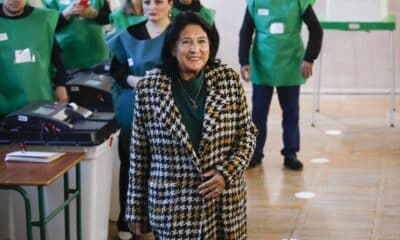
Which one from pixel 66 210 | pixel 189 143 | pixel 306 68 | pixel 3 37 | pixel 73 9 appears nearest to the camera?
pixel 189 143

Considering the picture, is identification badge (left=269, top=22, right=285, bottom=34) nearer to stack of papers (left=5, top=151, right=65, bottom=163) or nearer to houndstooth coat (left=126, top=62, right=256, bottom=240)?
stack of papers (left=5, top=151, right=65, bottom=163)

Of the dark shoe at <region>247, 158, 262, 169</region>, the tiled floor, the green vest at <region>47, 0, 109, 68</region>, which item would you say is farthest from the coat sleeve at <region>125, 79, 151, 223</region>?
the dark shoe at <region>247, 158, 262, 169</region>

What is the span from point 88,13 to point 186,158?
238cm

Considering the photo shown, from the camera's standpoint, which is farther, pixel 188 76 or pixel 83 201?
pixel 83 201

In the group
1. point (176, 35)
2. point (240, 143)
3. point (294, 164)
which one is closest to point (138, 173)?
point (240, 143)

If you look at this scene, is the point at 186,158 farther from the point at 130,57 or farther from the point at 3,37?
the point at 3,37

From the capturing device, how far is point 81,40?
4.54 metres

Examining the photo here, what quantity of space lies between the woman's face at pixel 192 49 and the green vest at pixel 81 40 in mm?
2261

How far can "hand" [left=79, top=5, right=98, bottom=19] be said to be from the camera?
444 cm

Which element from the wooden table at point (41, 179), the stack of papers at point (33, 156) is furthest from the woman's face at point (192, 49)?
the stack of papers at point (33, 156)

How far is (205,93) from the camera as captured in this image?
93.0 inches

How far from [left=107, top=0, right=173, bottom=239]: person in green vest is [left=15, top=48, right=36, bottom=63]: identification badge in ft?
1.37

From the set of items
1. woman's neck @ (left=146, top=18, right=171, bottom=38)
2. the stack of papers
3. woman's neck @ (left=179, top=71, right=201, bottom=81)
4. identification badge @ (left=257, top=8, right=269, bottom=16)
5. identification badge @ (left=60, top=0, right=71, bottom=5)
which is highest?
identification badge @ (left=60, top=0, right=71, bottom=5)

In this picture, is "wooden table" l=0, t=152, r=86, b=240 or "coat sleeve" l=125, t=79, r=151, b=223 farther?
"wooden table" l=0, t=152, r=86, b=240
